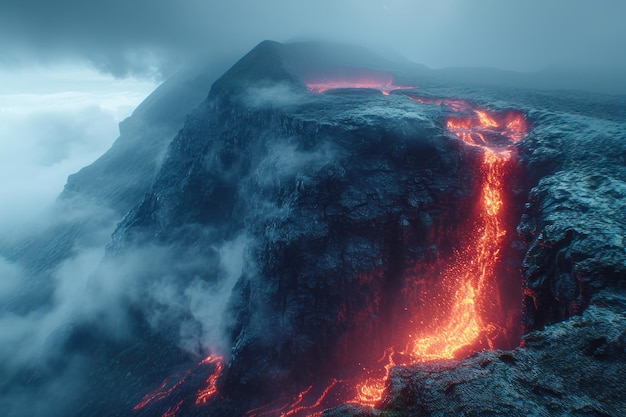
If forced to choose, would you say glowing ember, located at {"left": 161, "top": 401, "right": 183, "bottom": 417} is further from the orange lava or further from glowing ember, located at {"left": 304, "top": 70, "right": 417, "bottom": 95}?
glowing ember, located at {"left": 304, "top": 70, "right": 417, "bottom": 95}

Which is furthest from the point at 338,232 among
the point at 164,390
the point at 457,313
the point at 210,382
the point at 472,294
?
the point at 164,390

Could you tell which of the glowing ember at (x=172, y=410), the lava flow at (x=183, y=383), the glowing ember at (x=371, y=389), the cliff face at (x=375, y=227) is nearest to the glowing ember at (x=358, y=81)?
the cliff face at (x=375, y=227)

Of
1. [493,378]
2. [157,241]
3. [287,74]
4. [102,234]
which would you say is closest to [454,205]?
[493,378]

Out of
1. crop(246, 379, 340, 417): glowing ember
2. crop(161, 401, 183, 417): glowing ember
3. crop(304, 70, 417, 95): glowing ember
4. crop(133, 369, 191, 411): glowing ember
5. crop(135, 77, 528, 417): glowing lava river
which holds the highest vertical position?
crop(304, 70, 417, 95): glowing ember

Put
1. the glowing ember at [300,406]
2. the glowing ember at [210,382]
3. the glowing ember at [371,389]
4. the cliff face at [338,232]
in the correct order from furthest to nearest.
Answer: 1. the glowing ember at [210,382]
2. the cliff face at [338,232]
3. the glowing ember at [300,406]
4. the glowing ember at [371,389]

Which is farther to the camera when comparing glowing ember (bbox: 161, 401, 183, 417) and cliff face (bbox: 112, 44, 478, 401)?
glowing ember (bbox: 161, 401, 183, 417)

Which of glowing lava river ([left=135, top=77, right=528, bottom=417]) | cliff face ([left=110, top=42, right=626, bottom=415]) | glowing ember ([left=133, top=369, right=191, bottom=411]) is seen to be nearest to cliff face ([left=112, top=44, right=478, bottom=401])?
cliff face ([left=110, top=42, right=626, bottom=415])

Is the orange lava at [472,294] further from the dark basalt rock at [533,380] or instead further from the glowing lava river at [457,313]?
the dark basalt rock at [533,380]
